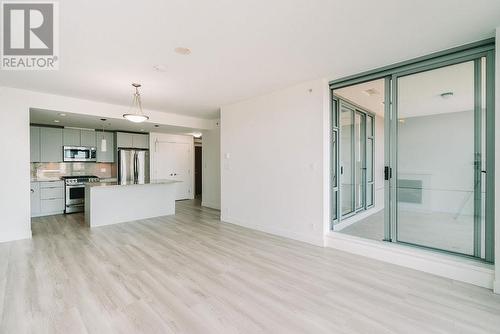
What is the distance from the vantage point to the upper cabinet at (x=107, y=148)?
7200 mm

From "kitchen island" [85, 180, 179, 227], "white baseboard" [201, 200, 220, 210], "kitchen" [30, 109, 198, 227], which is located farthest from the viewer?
"white baseboard" [201, 200, 220, 210]

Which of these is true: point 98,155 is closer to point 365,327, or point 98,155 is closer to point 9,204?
point 9,204

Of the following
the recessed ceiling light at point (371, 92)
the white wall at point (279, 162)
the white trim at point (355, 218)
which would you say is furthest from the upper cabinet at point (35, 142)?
the recessed ceiling light at point (371, 92)

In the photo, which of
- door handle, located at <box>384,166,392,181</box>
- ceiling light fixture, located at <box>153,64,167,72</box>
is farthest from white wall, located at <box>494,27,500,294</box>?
ceiling light fixture, located at <box>153,64,167,72</box>

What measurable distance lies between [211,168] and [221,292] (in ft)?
17.1

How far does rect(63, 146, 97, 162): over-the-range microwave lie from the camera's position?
21.6 ft

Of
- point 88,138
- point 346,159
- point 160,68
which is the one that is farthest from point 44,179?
point 346,159

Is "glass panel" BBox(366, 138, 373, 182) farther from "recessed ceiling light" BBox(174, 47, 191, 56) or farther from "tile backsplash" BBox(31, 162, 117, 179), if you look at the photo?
"tile backsplash" BBox(31, 162, 117, 179)

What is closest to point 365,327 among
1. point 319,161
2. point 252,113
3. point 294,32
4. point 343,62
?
point 319,161

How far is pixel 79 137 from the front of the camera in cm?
681

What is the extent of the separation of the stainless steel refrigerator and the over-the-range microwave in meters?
0.73

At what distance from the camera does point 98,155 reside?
7.20 m

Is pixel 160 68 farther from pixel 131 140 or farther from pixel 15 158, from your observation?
pixel 131 140

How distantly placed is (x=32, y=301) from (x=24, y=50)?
111 inches
